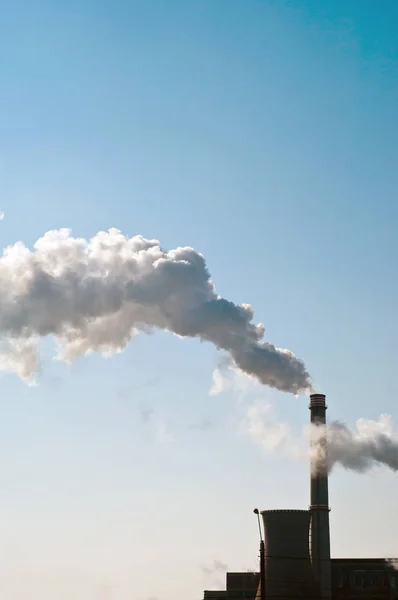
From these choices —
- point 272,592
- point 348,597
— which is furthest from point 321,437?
point 348,597

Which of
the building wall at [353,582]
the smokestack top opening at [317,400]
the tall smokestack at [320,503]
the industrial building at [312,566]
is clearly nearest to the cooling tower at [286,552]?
the industrial building at [312,566]

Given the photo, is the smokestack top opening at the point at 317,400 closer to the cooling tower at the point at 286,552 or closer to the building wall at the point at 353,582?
the cooling tower at the point at 286,552

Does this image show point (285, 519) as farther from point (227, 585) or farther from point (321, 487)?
point (227, 585)

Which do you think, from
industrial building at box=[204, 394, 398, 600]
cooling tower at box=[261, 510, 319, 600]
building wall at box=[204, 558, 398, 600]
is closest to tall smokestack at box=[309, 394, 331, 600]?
industrial building at box=[204, 394, 398, 600]

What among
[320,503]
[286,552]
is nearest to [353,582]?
[320,503]

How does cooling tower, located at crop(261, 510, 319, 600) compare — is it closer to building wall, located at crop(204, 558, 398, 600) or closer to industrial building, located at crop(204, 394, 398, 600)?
industrial building, located at crop(204, 394, 398, 600)

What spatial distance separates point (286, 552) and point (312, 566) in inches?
206

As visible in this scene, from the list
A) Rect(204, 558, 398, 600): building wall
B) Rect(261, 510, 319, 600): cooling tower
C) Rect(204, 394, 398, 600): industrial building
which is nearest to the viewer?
Rect(261, 510, 319, 600): cooling tower

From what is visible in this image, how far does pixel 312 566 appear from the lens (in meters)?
54.2

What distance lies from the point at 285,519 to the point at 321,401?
8.52 metres

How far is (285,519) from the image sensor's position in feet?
165

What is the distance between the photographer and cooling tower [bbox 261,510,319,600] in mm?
50125

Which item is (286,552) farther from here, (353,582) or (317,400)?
(353,582)

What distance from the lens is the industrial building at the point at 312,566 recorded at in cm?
5025
